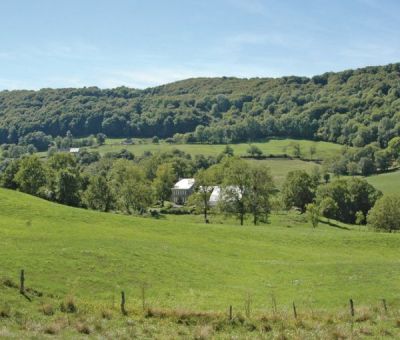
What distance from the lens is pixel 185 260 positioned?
3756cm

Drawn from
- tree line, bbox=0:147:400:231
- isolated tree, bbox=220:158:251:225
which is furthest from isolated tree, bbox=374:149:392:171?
isolated tree, bbox=220:158:251:225

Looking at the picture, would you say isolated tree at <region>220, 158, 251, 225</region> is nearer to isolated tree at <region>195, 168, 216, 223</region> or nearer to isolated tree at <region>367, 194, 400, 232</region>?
isolated tree at <region>195, 168, 216, 223</region>

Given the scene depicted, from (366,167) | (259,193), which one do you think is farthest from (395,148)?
(259,193)

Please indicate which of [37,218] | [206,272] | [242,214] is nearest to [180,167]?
[242,214]

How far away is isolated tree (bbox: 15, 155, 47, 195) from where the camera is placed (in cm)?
9106

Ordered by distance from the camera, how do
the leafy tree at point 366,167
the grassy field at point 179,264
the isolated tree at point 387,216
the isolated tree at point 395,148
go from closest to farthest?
1. the grassy field at point 179,264
2. the isolated tree at point 387,216
3. the leafy tree at point 366,167
4. the isolated tree at point 395,148

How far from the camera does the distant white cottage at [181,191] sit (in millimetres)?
149262

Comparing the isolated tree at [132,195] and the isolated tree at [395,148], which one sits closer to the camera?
the isolated tree at [132,195]

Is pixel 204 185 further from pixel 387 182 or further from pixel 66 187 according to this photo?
pixel 387 182

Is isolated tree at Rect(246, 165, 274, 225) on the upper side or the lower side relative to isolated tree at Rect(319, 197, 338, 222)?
upper

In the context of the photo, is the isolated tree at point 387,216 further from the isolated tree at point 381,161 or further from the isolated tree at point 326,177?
the isolated tree at point 381,161

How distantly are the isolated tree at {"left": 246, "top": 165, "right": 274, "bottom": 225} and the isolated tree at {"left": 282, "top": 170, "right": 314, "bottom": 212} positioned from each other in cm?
3646

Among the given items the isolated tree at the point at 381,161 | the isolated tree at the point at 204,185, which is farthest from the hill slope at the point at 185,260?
the isolated tree at the point at 381,161

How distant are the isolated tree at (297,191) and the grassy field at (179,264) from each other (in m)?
66.7
